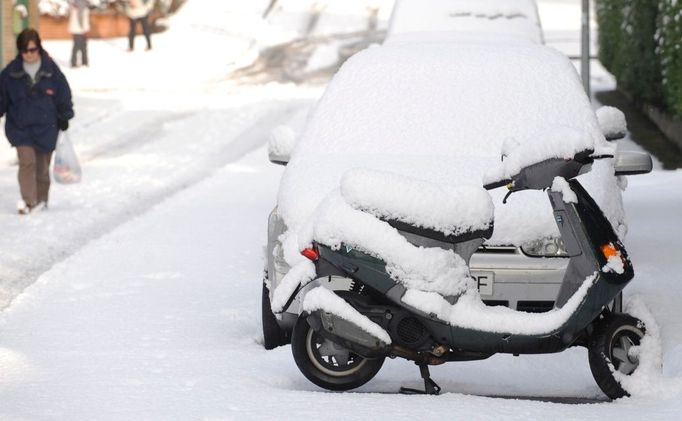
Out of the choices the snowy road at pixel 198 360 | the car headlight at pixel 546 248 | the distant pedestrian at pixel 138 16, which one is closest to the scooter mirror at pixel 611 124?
the snowy road at pixel 198 360

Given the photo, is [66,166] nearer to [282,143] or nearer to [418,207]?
[282,143]

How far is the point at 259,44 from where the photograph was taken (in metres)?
38.2

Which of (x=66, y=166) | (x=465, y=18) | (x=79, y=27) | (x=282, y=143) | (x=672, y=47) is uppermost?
(x=282, y=143)

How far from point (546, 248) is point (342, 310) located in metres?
1.18

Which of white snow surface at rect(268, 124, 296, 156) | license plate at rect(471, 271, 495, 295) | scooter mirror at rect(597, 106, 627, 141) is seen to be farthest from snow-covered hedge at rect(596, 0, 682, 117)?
license plate at rect(471, 271, 495, 295)

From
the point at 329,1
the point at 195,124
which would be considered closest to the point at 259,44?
the point at 329,1

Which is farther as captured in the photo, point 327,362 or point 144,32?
point 144,32

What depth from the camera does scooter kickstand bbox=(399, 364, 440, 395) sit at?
6.87 m

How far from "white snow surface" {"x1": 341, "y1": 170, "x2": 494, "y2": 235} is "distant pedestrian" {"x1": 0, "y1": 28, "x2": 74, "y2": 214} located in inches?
297

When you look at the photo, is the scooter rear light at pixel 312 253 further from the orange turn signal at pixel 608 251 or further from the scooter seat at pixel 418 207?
the orange turn signal at pixel 608 251

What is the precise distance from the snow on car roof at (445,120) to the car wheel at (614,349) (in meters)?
0.65

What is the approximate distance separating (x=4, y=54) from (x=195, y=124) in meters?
7.48

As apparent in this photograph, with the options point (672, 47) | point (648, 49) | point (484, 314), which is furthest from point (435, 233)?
point (648, 49)

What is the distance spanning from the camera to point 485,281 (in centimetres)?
721
